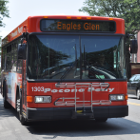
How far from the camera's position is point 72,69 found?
797cm

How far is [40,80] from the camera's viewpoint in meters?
7.81

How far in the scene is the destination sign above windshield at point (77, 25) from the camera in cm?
807

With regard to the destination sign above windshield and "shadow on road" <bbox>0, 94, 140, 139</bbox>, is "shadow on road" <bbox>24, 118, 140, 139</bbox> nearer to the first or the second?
"shadow on road" <bbox>0, 94, 140, 139</bbox>

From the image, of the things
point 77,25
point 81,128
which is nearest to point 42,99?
point 81,128

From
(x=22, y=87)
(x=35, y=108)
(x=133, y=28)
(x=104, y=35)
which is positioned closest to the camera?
(x=35, y=108)

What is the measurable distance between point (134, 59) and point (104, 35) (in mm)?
44054

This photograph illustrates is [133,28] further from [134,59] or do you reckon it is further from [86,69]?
[86,69]

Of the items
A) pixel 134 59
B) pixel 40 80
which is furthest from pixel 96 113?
pixel 134 59

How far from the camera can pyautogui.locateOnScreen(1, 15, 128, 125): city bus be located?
308 inches

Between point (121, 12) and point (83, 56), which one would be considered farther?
point (121, 12)

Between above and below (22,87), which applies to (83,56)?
above

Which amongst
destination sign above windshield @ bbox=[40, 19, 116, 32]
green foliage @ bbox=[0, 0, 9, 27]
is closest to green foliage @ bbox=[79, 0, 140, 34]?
green foliage @ bbox=[0, 0, 9, 27]

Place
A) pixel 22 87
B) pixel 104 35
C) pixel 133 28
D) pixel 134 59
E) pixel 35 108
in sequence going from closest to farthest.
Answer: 1. pixel 35 108
2. pixel 104 35
3. pixel 22 87
4. pixel 133 28
5. pixel 134 59

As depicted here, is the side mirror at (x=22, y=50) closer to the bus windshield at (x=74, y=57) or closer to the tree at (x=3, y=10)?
the bus windshield at (x=74, y=57)
